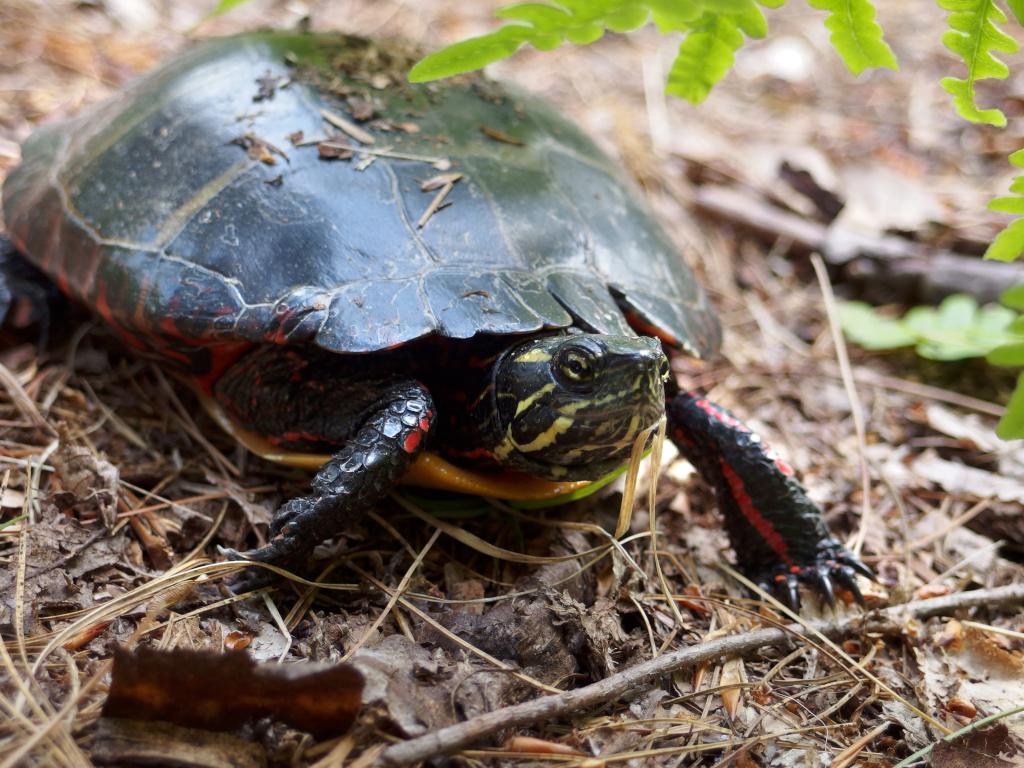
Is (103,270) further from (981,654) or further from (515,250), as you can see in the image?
(981,654)

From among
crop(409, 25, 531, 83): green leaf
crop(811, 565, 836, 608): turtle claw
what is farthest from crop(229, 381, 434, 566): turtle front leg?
crop(811, 565, 836, 608): turtle claw

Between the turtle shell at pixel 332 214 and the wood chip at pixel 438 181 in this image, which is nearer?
the turtle shell at pixel 332 214

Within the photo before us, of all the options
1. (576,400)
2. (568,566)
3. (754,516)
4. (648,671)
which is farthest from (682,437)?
(648,671)

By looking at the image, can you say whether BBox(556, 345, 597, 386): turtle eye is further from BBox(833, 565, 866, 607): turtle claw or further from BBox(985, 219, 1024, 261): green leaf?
BBox(833, 565, 866, 607): turtle claw

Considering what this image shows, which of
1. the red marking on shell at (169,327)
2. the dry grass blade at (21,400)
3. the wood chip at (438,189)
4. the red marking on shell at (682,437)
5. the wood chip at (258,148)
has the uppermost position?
the wood chip at (258,148)

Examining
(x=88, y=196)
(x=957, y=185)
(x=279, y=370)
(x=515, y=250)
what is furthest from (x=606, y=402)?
(x=957, y=185)

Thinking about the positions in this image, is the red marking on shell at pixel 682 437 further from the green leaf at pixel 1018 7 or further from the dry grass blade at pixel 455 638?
the green leaf at pixel 1018 7

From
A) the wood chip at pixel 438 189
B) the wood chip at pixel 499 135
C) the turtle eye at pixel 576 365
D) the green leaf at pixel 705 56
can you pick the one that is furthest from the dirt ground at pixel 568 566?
the green leaf at pixel 705 56
